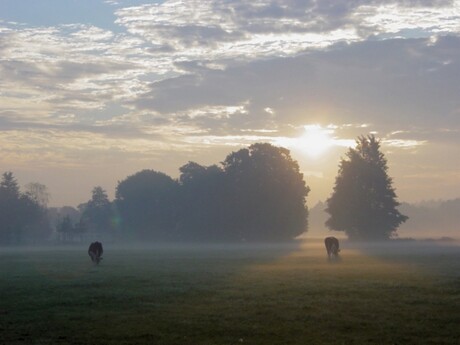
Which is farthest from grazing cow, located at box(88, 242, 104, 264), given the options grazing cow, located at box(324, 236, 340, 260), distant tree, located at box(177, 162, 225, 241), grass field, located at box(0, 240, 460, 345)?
distant tree, located at box(177, 162, 225, 241)

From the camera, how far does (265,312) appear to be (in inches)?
788

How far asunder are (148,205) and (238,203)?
29383 mm

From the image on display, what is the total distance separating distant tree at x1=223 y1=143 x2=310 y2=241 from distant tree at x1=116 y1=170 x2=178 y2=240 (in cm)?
1689

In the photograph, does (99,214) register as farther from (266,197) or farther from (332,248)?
(332,248)

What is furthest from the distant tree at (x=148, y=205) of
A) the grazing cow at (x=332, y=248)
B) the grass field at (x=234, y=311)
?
the grass field at (x=234, y=311)

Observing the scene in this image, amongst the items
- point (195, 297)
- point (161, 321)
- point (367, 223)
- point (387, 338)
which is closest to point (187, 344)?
point (161, 321)

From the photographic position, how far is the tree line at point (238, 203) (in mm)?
111750

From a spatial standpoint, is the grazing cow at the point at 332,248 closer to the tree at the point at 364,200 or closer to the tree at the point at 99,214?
the tree at the point at 364,200

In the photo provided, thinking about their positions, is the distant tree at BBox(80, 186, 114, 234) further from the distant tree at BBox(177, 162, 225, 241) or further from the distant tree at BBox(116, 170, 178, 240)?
the distant tree at BBox(177, 162, 225, 241)

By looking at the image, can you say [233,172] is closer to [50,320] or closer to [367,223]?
[367,223]

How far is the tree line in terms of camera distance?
112m

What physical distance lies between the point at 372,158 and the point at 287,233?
20.9m

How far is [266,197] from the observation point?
121250 millimetres

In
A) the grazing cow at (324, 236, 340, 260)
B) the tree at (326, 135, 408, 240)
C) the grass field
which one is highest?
the tree at (326, 135, 408, 240)
